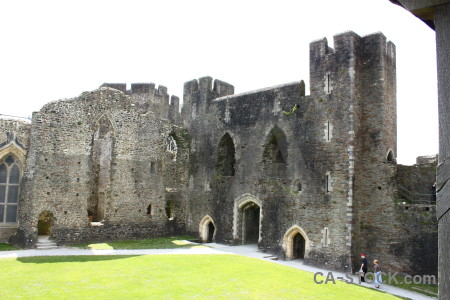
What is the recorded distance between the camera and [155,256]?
1520 centimetres

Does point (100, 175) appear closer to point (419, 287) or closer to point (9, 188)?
point (9, 188)

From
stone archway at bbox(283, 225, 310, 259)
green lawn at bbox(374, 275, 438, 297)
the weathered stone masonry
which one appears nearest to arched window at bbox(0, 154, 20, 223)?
the weathered stone masonry

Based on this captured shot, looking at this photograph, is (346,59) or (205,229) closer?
(346,59)

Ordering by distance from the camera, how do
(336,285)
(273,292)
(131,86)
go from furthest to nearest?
(131,86) → (336,285) → (273,292)

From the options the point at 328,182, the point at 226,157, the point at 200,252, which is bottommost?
the point at 200,252

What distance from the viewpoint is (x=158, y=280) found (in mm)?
11500

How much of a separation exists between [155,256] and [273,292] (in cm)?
600

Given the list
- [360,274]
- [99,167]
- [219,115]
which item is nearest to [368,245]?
[360,274]

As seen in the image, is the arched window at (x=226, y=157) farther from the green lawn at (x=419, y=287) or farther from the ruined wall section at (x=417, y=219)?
the green lawn at (x=419, y=287)

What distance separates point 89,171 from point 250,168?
7818mm

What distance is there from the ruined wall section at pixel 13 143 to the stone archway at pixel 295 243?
12.2 meters

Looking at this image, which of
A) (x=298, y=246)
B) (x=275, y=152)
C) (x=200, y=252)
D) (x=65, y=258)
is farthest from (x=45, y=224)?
(x=298, y=246)

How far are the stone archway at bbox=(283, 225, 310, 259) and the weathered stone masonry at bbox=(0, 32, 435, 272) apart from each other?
58mm

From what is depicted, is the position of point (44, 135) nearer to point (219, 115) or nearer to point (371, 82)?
point (219, 115)
